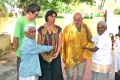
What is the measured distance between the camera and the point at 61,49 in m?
4.69

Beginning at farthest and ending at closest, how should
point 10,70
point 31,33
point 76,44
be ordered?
1. point 10,70
2. point 76,44
3. point 31,33

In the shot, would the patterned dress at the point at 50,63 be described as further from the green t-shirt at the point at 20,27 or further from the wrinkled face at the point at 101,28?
the wrinkled face at the point at 101,28

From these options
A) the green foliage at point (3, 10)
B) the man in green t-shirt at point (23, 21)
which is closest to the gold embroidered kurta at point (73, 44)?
the man in green t-shirt at point (23, 21)

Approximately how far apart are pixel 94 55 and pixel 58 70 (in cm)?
71

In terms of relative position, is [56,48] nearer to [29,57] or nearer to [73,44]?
[73,44]

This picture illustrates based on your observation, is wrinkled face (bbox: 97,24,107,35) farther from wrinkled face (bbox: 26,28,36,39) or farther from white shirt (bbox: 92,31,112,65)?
wrinkled face (bbox: 26,28,36,39)

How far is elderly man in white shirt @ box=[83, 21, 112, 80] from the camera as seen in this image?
162 inches

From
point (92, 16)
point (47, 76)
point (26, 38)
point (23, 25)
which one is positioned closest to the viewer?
point (26, 38)

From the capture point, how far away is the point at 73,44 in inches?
182

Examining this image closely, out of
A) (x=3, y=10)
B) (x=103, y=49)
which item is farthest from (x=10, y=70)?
(x=3, y=10)

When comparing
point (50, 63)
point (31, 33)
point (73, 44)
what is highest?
point (31, 33)

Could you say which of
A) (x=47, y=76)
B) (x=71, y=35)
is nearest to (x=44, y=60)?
(x=47, y=76)

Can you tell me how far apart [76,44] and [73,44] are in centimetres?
6

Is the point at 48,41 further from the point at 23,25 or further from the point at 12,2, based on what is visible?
the point at 12,2
